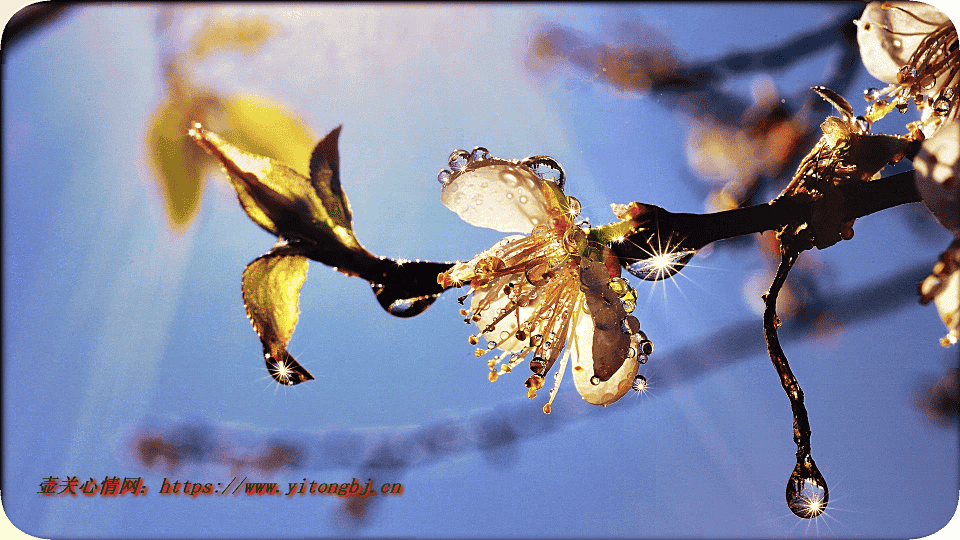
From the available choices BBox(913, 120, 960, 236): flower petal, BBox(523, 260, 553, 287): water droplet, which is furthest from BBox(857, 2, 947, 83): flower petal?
BBox(523, 260, 553, 287): water droplet

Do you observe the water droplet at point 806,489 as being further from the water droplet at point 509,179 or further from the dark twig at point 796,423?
the water droplet at point 509,179

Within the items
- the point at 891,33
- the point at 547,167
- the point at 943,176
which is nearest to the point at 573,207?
the point at 547,167

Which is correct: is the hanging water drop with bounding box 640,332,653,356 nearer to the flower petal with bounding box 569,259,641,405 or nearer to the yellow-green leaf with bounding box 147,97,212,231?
the flower petal with bounding box 569,259,641,405

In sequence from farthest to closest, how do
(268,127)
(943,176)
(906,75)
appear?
1. (268,127)
2. (906,75)
3. (943,176)

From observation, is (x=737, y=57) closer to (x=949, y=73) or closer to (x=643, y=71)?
(x=643, y=71)

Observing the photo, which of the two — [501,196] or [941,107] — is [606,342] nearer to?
[501,196]

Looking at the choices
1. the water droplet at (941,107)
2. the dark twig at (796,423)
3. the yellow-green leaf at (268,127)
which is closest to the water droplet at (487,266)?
the dark twig at (796,423)

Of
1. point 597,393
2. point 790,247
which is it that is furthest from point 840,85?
point 597,393
